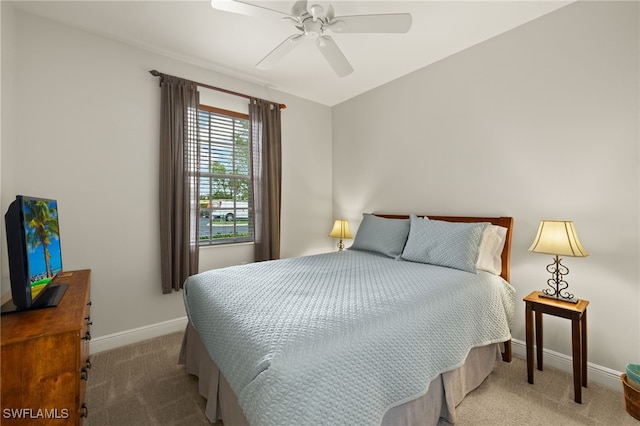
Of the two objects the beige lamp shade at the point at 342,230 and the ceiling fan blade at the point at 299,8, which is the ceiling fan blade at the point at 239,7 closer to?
the ceiling fan blade at the point at 299,8

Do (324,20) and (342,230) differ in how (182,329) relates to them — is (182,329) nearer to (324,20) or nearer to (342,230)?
(342,230)

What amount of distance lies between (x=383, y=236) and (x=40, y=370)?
2.48 meters

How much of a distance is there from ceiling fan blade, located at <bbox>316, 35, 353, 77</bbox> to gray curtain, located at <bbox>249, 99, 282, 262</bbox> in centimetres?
138

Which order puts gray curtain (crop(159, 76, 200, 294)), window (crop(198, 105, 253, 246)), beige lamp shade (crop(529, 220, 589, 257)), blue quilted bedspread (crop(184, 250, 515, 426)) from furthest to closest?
window (crop(198, 105, 253, 246)) < gray curtain (crop(159, 76, 200, 294)) < beige lamp shade (crop(529, 220, 589, 257)) < blue quilted bedspread (crop(184, 250, 515, 426))

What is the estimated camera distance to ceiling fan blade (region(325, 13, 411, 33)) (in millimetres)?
1650

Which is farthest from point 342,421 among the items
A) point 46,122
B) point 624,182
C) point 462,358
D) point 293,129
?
point 293,129

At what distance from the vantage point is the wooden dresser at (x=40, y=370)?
3.27ft

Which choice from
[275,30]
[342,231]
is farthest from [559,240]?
[275,30]

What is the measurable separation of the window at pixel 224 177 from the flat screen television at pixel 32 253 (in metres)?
1.47

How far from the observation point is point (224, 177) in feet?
10.5

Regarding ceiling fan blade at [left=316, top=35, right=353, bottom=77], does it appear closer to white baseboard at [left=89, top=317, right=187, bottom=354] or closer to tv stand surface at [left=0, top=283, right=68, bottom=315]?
tv stand surface at [left=0, top=283, right=68, bottom=315]

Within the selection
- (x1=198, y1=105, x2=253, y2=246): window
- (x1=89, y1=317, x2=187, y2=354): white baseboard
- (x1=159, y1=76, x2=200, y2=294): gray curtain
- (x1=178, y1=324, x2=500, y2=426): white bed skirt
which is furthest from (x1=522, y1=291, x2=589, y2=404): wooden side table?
(x1=89, y1=317, x2=187, y2=354): white baseboard

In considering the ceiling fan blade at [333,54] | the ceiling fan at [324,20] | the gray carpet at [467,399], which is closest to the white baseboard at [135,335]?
the gray carpet at [467,399]

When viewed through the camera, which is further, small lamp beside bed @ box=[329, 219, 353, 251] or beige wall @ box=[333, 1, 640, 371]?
small lamp beside bed @ box=[329, 219, 353, 251]
